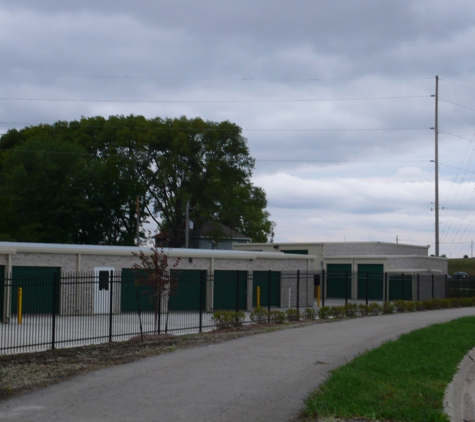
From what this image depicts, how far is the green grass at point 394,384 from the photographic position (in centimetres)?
932

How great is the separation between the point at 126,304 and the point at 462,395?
16.3 m

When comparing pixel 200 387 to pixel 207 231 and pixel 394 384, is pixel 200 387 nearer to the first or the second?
pixel 394 384

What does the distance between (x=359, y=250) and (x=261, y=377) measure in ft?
130

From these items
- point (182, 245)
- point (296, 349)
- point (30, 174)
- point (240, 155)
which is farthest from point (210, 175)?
point (296, 349)

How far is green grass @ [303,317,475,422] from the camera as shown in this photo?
9.32 meters

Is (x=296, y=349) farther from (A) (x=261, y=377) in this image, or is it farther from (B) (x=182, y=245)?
(B) (x=182, y=245)

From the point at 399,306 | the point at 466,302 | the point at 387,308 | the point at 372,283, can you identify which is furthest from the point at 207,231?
the point at 387,308

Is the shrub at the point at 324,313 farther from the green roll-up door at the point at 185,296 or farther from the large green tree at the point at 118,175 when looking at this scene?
the large green tree at the point at 118,175

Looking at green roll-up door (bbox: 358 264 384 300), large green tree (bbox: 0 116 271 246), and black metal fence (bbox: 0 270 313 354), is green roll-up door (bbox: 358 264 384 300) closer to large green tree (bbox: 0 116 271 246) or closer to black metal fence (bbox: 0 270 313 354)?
black metal fence (bbox: 0 270 313 354)

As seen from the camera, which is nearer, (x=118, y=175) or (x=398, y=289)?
(x=398, y=289)

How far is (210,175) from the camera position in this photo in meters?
60.3

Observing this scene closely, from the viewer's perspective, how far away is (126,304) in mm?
25781

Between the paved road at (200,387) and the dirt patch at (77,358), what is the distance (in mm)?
470

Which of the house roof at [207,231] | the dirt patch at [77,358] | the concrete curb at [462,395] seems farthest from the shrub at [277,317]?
the house roof at [207,231]
